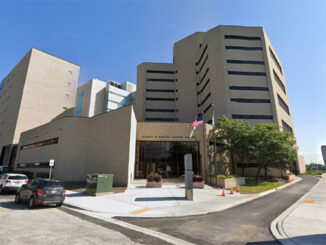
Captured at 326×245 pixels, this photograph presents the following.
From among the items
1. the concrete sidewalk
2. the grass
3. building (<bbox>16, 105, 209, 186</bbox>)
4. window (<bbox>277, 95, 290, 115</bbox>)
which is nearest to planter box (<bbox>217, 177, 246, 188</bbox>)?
the grass

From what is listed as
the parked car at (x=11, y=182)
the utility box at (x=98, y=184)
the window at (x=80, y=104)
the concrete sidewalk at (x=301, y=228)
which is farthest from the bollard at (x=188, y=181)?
the window at (x=80, y=104)

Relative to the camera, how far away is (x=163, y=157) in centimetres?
A: 2684

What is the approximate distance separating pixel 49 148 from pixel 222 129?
100 feet

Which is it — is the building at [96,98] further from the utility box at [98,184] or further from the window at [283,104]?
the window at [283,104]

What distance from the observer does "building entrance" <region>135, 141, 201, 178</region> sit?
26531 millimetres

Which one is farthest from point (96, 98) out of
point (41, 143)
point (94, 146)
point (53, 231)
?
point (53, 231)

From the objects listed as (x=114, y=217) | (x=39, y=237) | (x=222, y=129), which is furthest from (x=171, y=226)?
(x=222, y=129)

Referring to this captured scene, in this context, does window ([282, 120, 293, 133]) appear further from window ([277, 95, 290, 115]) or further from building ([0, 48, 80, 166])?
building ([0, 48, 80, 166])

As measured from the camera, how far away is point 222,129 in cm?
3000

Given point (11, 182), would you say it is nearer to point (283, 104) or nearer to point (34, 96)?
point (34, 96)

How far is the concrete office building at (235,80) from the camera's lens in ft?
127

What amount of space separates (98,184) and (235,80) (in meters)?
37.8

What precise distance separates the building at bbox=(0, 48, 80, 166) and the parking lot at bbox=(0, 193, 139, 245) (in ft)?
149

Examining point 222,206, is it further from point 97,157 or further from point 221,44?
point 221,44
